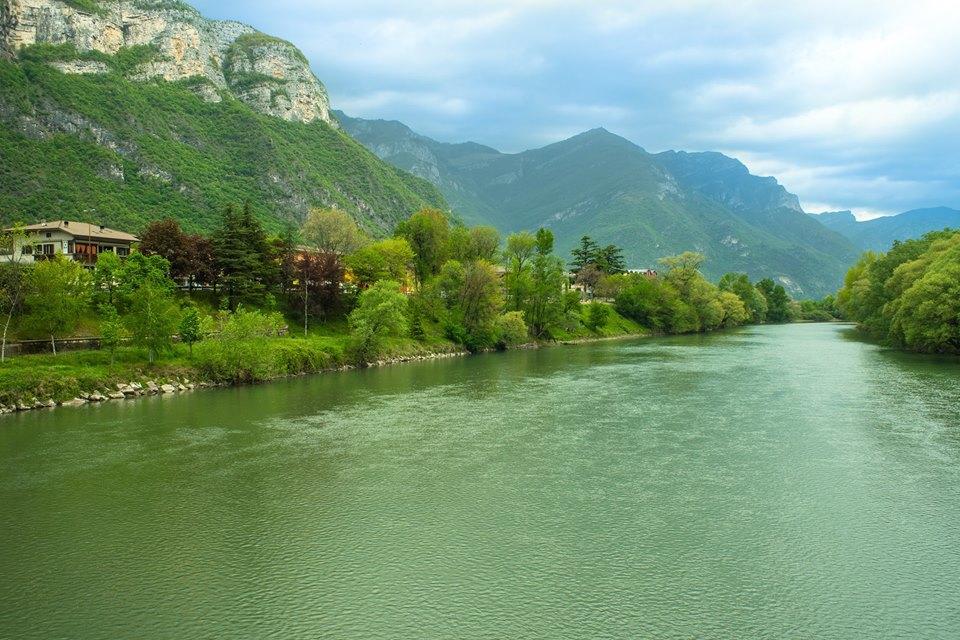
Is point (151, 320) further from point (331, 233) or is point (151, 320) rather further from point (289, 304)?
point (331, 233)

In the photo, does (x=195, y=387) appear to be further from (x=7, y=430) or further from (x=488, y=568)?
(x=488, y=568)

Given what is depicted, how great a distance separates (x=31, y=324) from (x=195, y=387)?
34.8 feet

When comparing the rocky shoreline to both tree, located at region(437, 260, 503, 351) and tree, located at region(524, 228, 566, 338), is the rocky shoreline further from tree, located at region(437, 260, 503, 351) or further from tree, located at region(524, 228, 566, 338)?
tree, located at region(524, 228, 566, 338)

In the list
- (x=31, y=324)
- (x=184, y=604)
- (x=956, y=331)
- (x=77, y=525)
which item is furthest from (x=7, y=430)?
(x=956, y=331)

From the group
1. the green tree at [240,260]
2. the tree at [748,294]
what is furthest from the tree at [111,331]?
the tree at [748,294]

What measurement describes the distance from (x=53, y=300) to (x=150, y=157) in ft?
316

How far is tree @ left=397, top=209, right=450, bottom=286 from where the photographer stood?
267 feet

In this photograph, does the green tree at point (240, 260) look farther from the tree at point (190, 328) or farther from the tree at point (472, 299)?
the tree at point (472, 299)

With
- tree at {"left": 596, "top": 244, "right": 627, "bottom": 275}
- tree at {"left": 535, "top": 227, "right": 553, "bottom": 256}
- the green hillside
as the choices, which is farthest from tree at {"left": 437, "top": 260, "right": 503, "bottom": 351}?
the green hillside

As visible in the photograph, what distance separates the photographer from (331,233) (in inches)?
2943

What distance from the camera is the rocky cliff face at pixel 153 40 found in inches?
5153

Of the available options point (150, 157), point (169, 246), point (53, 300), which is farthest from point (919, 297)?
point (150, 157)

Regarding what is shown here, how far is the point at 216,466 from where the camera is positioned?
25.0 meters

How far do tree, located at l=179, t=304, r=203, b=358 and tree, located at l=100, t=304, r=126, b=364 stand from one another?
12.9 feet
